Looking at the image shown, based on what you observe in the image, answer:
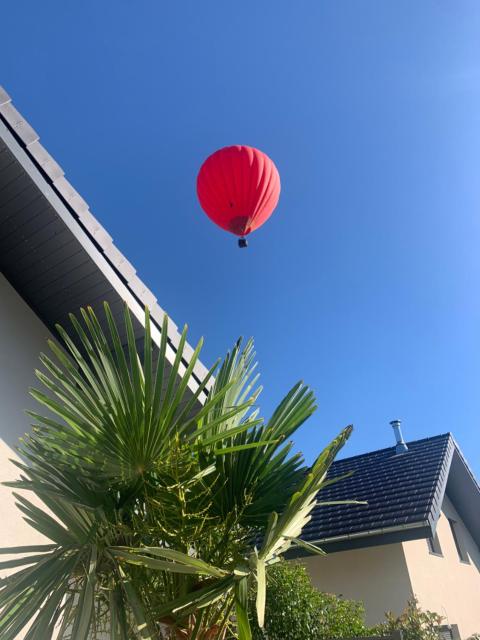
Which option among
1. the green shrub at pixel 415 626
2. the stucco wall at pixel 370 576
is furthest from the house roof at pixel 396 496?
the green shrub at pixel 415 626

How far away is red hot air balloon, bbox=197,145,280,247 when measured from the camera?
184 inches

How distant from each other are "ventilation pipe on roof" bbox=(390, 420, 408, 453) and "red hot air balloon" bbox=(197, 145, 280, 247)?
724 centimetres

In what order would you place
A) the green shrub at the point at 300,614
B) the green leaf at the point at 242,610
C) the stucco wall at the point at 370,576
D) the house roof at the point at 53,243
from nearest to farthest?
the green leaf at the point at 242,610 < the house roof at the point at 53,243 < the green shrub at the point at 300,614 < the stucco wall at the point at 370,576

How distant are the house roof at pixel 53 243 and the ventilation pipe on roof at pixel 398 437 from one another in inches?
289

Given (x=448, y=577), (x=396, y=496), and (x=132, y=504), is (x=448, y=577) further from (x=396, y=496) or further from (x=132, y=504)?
(x=132, y=504)

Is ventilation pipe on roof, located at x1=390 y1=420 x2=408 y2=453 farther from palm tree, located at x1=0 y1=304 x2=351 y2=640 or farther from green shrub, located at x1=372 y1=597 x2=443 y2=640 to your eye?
palm tree, located at x1=0 y1=304 x2=351 y2=640

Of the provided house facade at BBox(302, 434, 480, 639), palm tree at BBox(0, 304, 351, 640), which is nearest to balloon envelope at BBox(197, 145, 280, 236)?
palm tree at BBox(0, 304, 351, 640)

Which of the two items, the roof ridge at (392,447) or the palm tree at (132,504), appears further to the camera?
the roof ridge at (392,447)

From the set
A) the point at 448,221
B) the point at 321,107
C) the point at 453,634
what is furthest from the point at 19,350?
the point at 453,634

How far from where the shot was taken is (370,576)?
750cm

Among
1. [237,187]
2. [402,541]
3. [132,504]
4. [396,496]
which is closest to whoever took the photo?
[132,504]

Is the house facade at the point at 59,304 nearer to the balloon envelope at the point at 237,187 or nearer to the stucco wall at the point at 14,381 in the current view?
the stucco wall at the point at 14,381

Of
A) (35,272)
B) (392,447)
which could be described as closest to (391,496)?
(392,447)

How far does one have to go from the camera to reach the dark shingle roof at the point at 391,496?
7.12 m
